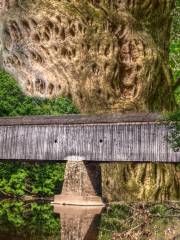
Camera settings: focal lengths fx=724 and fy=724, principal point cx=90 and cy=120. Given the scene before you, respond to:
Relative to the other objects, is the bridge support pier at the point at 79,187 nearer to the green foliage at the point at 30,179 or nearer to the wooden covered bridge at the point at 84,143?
the wooden covered bridge at the point at 84,143

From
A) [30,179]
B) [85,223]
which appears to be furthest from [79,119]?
[85,223]

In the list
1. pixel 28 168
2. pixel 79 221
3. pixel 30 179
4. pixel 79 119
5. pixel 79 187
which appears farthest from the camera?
pixel 28 168

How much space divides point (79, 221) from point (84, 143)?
730cm

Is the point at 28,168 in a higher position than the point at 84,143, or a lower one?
lower

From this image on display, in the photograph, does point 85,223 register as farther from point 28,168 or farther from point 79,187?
point 28,168

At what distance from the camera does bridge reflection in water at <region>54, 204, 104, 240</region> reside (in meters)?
15.1

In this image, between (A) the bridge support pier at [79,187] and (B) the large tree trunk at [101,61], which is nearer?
(A) the bridge support pier at [79,187]

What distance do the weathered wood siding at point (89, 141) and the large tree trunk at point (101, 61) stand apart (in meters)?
2.47

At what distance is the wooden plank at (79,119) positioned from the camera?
949 inches

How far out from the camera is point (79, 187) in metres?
24.3

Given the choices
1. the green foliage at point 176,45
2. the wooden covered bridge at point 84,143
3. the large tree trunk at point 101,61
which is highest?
the green foliage at point 176,45

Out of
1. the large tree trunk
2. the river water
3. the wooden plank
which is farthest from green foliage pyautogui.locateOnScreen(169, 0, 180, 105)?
the river water

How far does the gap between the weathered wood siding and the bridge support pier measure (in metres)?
0.45

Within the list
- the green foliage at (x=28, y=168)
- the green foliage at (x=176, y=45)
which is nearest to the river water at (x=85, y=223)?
the green foliage at (x=28, y=168)
